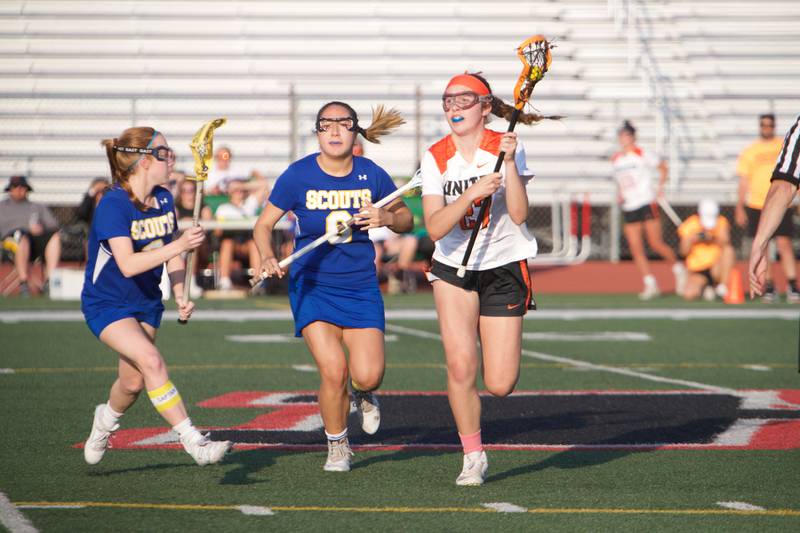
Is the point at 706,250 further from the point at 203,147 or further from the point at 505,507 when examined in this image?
the point at 505,507

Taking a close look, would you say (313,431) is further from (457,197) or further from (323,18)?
(323,18)

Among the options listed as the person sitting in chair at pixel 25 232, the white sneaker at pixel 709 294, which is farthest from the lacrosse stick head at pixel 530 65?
the person sitting in chair at pixel 25 232

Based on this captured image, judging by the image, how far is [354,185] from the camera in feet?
22.6

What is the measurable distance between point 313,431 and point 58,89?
699 inches

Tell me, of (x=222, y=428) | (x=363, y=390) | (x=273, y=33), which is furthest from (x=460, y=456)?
(x=273, y=33)

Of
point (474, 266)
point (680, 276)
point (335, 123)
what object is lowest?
point (680, 276)

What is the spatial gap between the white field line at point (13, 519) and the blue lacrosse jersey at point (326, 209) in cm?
196

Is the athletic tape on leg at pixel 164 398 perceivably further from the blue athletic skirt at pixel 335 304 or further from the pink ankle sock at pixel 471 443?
the pink ankle sock at pixel 471 443

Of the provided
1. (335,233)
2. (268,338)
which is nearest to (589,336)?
(268,338)

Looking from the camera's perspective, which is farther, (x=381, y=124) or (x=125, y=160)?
(x=381, y=124)

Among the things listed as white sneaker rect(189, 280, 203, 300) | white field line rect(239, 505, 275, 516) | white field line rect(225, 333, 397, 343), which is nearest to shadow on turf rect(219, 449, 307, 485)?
white field line rect(239, 505, 275, 516)

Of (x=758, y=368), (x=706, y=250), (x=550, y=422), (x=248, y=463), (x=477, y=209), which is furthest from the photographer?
(x=706, y=250)

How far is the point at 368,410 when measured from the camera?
731 centimetres

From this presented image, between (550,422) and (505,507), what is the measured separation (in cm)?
258
